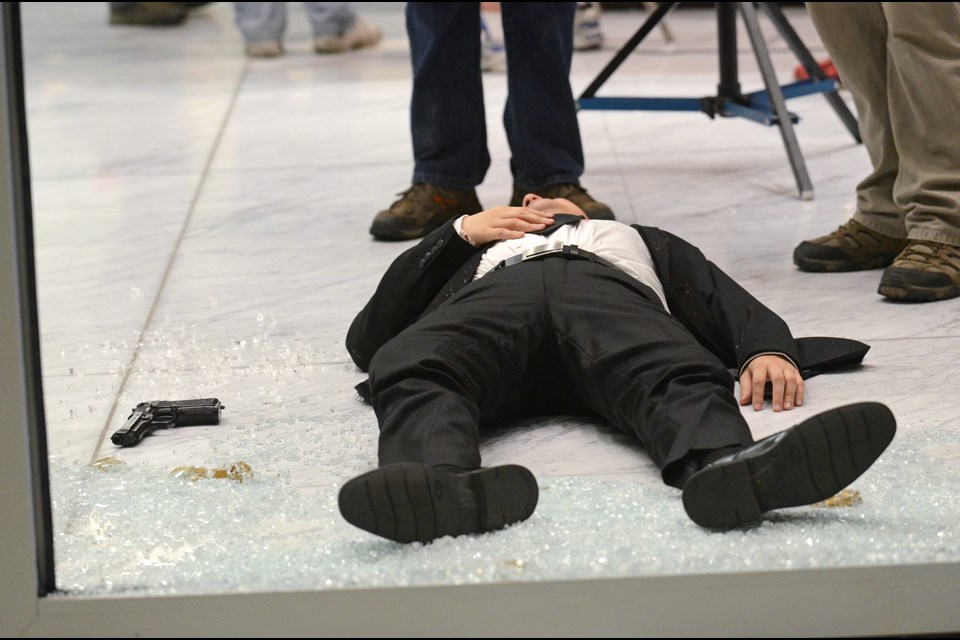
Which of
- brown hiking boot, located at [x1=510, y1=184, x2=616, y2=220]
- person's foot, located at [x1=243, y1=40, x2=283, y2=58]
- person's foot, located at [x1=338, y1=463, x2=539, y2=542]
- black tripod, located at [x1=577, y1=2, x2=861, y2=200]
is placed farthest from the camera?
person's foot, located at [x1=243, y1=40, x2=283, y2=58]

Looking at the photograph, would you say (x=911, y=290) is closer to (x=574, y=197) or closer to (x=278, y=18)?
(x=574, y=197)

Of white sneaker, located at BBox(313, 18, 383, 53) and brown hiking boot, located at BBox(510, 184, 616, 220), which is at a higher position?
brown hiking boot, located at BBox(510, 184, 616, 220)

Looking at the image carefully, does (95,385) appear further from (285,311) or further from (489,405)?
(489,405)

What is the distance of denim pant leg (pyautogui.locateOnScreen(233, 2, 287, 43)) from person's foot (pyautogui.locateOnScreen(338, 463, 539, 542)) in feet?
11.6

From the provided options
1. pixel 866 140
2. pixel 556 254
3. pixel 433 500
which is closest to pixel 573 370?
pixel 556 254

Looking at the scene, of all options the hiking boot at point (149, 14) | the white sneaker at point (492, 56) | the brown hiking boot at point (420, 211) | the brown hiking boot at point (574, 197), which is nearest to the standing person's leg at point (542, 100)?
the brown hiking boot at point (574, 197)

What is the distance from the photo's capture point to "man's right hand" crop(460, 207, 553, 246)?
1561mm

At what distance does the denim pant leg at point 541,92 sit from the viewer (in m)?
2.34

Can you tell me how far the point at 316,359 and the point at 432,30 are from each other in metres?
0.85

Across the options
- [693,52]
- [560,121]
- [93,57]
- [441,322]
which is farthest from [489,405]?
[93,57]

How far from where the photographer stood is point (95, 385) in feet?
5.51

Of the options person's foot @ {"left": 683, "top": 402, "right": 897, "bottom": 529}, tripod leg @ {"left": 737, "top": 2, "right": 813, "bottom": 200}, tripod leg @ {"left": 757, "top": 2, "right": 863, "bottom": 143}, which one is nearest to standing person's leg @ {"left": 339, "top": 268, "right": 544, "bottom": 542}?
person's foot @ {"left": 683, "top": 402, "right": 897, "bottom": 529}

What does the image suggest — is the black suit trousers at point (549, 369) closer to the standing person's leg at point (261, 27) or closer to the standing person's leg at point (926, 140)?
the standing person's leg at point (926, 140)

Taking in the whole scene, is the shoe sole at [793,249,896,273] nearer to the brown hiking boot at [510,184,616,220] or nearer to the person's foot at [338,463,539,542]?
the brown hiking boot at [510,184,616,220]
